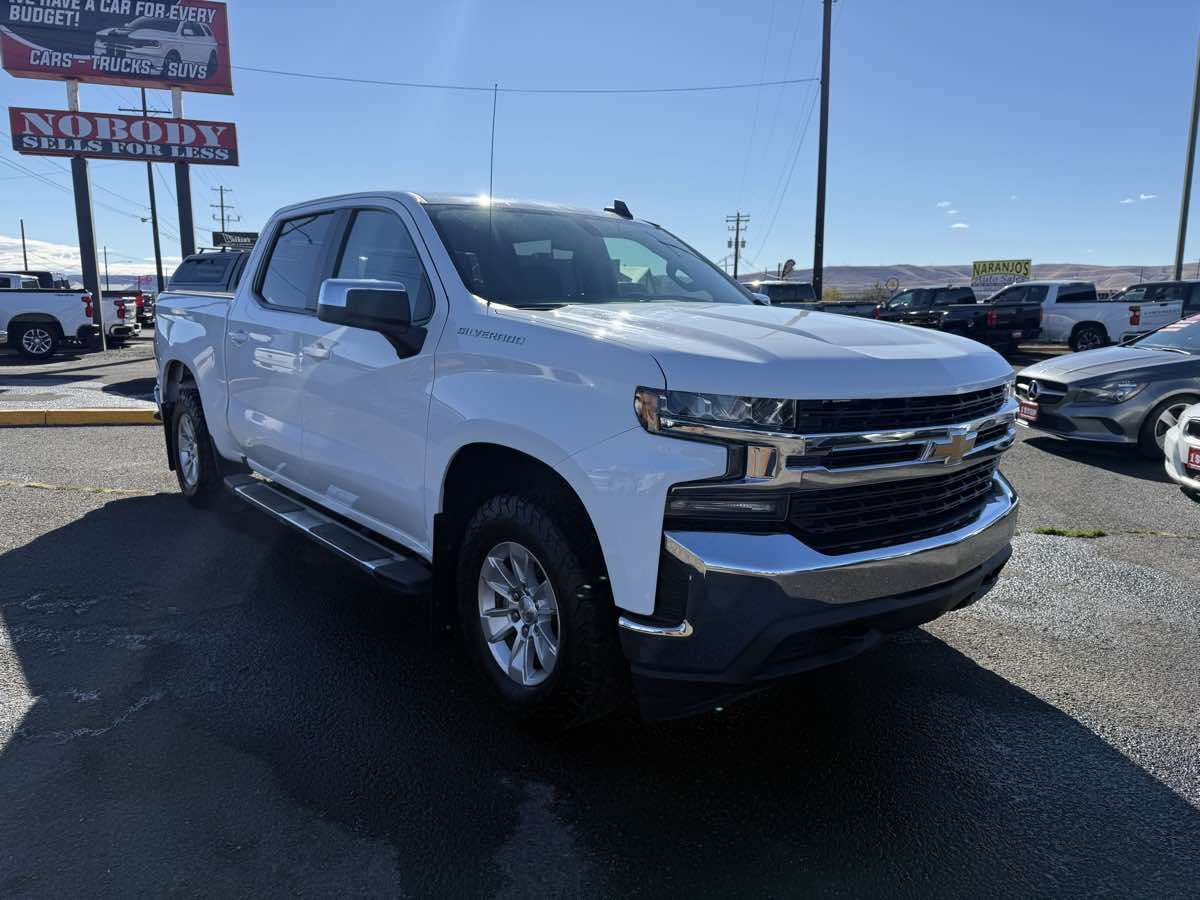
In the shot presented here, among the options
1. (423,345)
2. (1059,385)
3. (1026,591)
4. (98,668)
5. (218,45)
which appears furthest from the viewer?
(218,45)

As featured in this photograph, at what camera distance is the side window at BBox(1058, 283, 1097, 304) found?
72.8 ft

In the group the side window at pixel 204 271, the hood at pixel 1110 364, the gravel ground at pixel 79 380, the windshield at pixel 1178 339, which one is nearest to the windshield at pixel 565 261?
the side window at pixel 204 271

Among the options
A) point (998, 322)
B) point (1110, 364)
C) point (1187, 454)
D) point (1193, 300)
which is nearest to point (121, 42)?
point (998, 322)

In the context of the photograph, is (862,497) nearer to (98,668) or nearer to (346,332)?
(346,332)

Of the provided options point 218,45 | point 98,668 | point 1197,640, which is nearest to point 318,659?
point 98,668

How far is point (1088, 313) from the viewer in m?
21.2

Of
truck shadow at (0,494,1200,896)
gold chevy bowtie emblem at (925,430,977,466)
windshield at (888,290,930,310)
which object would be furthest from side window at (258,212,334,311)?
windshield at (888,290,930,310)

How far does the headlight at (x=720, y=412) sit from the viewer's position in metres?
2.44

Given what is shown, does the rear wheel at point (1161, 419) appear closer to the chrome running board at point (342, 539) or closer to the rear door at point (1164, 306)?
the chrome running board at point (342, 539)

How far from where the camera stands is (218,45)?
2269 centimetres

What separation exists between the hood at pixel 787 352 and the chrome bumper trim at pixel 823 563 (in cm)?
43

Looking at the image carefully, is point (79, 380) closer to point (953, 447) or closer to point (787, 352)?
point (787, 352)

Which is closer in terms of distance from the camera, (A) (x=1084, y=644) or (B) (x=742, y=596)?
(B) (x=742, y=596)

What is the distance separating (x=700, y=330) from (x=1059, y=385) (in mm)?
6993
